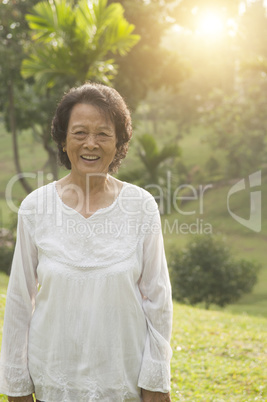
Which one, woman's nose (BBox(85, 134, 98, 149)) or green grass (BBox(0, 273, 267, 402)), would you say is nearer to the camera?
woman's nose (BBox(85, 134, 98, 149))

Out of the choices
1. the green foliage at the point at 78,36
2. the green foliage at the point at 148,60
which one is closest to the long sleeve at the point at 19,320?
the green foliage at the point at 78,36

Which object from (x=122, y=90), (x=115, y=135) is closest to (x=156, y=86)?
(x=122, y=90)

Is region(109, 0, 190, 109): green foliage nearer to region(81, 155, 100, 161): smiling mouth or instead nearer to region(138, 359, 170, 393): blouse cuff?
region(81, 155, 100, 161): smiling mouth

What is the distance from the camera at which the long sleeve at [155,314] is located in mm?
2012

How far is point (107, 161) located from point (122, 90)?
15810 millimetres

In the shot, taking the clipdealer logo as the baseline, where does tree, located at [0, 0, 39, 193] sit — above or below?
above

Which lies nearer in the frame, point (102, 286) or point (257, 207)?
point (102, 286)

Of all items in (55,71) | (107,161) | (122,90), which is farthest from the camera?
(122,90)

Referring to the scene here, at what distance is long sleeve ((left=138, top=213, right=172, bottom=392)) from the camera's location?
6.60ft

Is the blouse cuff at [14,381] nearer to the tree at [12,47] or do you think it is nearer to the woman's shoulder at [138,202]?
the woman's shoulder at [138,202]

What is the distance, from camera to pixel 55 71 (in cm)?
1070

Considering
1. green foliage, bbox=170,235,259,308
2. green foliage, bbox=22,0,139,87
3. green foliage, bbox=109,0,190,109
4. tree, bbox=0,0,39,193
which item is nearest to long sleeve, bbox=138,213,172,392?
green foliage, bbox=22,0,139,87

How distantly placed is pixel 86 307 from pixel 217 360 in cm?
429

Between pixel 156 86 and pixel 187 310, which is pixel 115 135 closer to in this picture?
pixel 187 310
